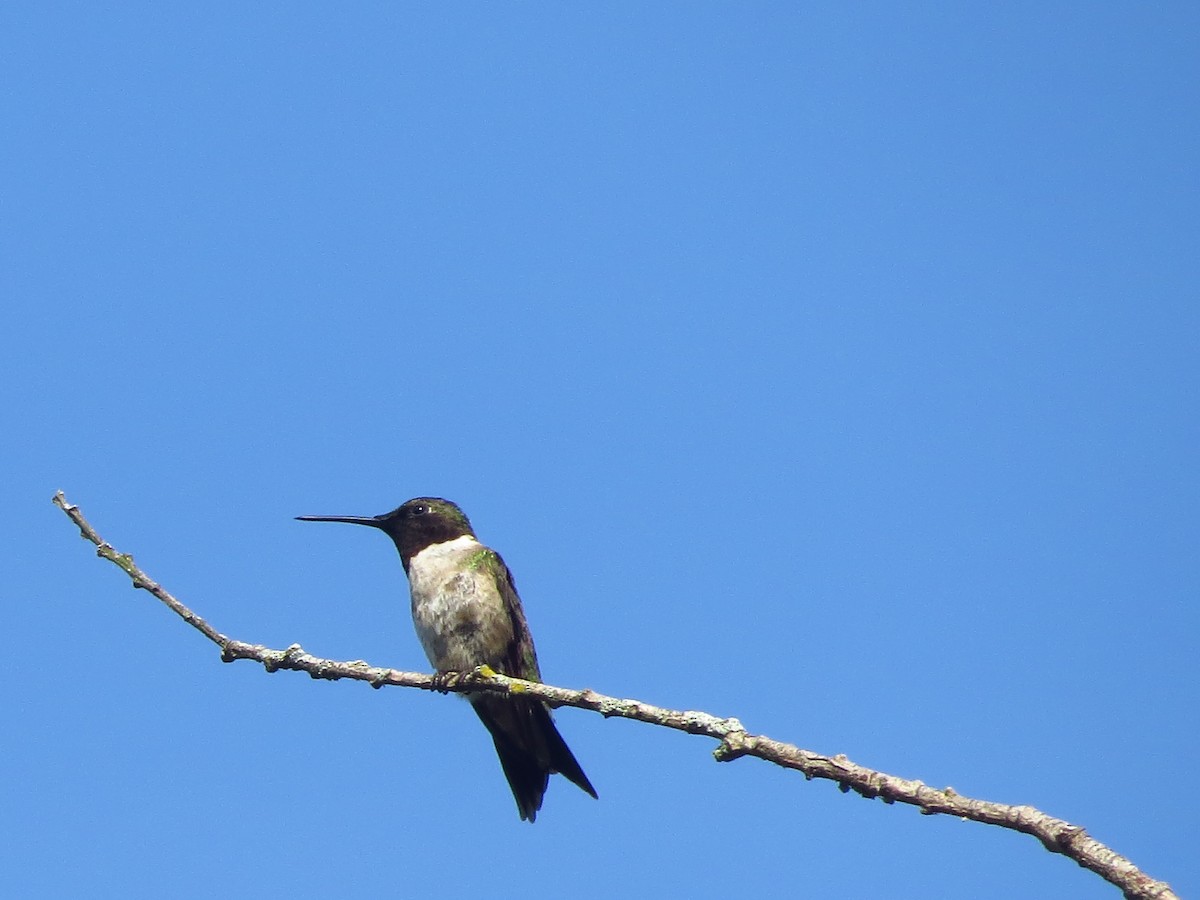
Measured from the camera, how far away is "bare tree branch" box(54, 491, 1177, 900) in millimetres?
2742

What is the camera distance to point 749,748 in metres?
3.72

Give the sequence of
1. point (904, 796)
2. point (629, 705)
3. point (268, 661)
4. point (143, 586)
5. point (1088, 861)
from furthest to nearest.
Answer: point (268, 661) < point (143, 586) < point (629, 705) < point (904, 796) < point (1088, 861)

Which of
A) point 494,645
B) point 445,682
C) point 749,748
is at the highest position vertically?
point 494,645

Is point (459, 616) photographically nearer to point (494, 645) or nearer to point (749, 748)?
point (494, 645)

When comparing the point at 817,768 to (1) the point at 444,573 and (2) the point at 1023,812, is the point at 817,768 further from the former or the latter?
(1) the point at 444,573

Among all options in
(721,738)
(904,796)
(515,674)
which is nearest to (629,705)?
(721,738)

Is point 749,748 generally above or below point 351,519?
below

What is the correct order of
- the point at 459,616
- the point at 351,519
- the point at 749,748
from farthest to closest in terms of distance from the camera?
the point at 351,519, the point at 459,616, the point at 749,748

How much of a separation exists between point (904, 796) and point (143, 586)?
2.84 metres

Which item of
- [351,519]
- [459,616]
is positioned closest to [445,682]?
[459,616]

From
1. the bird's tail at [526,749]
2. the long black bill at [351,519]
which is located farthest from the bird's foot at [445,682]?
the long black bill at [351,519]

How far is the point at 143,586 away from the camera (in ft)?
15.8

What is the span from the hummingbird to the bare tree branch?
144 centimetres

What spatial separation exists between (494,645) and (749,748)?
419 cm
